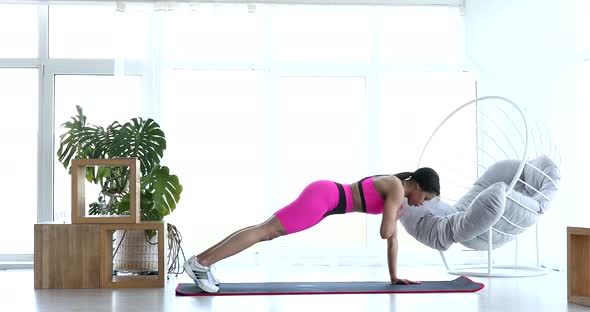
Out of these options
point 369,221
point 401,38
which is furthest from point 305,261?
point 401,38

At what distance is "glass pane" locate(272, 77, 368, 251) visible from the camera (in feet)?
22.3

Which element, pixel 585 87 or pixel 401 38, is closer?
pixel 585 87

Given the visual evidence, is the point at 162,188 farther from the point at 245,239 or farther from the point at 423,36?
the point at 423,36

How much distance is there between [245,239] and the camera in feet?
14.7

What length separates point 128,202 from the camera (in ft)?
18.2

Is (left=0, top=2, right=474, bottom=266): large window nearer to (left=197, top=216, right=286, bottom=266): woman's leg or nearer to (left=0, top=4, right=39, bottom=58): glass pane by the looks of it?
(left=0, top=4, right=39, bottom=58): glass pane

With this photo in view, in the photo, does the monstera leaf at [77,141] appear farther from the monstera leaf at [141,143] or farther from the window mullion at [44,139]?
the window mullion at [44,139]

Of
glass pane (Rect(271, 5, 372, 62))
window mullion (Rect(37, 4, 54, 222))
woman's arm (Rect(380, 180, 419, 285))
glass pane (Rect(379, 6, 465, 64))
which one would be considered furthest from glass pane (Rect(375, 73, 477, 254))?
window mullion (Rect(37, 4, 54, 222))

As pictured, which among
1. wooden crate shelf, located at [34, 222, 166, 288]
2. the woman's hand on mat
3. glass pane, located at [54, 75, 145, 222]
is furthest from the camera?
glass pane, located at [54, 75, 145, 222]

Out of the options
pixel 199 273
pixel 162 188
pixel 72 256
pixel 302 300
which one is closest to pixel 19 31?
pixel 162 188

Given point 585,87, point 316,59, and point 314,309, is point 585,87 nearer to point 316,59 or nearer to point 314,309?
point 316,59

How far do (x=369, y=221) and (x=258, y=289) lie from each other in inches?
87.9

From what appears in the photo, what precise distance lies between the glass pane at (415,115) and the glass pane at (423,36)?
0.53 ft

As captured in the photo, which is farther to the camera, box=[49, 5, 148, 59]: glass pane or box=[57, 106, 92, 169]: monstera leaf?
box=[49, 5, 148, 59]: glass pane
